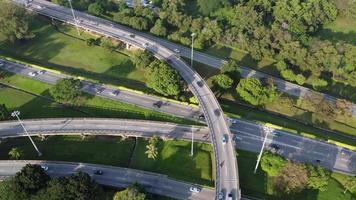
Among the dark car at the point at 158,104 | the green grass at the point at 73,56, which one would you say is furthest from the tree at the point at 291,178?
the green grass at the point at 73,56

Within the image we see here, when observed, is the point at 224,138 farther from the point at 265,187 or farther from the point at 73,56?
the point at 73,56

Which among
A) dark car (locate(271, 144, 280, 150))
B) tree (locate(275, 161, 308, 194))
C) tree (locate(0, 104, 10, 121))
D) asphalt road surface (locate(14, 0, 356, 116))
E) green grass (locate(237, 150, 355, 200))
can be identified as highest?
asphalt road surface (locate(14, 0, 356, 116))

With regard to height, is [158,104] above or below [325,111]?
below

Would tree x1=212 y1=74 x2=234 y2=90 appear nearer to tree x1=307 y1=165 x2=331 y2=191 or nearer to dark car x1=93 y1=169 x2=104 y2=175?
tree x1=307 y1=165 x2=331 y2=191

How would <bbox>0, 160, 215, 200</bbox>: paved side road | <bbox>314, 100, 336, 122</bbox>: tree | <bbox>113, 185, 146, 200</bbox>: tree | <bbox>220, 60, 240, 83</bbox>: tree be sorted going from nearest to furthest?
<bbox>113, 185, 146, 200</bbox>: tree, <bbox>0, 160, 215, 200</bbox>: paved side road, <bbox>314, 100, 336, 122</bbox>: tree, <bbox>220, 60, 240, 83</bbox>: tree

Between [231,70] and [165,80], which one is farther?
[231,70]

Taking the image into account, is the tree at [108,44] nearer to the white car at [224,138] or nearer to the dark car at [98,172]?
the dark car at [98,172]

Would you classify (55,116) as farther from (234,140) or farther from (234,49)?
(234,49)

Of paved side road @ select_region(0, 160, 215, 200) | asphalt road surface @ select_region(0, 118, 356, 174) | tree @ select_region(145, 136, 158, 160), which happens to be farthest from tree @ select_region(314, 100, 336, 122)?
tree @ select_region(145, 136, 158, 160)

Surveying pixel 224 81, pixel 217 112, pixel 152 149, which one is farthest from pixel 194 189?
pixel 224 81
